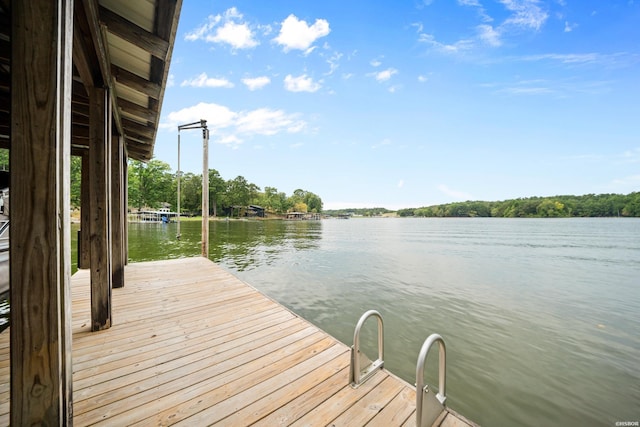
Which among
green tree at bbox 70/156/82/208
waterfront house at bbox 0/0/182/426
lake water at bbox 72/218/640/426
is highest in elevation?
green tree at bbox 70/156/82/208

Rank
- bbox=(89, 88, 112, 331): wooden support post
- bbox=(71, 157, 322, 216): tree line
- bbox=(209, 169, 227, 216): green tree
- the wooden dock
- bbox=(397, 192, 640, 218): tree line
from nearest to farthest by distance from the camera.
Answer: the wooden dock, bbox=(89, 88, 112, 331): wooden support post, bbox=(71, 157, 322, 216): tree line, bbox=(209, 169, 227, 216): green tree, bbox=(397, 192, 640, 218): tree line

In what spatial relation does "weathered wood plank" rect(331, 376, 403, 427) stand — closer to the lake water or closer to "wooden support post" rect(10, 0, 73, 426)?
"wooden support post" rect(10, 0, 73, 426)

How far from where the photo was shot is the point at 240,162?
110 m

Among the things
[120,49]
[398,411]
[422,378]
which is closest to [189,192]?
[120,49]

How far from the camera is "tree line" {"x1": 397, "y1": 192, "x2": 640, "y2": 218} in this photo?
5525 centimetres

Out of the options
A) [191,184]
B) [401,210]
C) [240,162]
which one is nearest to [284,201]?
[191,184]

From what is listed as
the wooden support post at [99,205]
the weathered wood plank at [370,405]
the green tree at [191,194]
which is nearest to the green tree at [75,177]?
the wooden support post at [99,205]

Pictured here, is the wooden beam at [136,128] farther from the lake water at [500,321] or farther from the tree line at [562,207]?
the tree line at [562,207]

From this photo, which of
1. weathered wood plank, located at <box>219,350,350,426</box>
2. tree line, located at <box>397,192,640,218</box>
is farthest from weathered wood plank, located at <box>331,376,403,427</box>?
tree line, located at <box>397,192,640,218</box>

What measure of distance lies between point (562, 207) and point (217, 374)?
8488 cm

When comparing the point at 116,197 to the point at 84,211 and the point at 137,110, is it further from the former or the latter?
the point at 84,211

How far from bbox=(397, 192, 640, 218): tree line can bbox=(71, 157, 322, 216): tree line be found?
2432 inches

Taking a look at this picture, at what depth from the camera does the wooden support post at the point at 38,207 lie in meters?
1.02

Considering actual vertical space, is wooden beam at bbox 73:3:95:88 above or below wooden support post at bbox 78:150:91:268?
above
